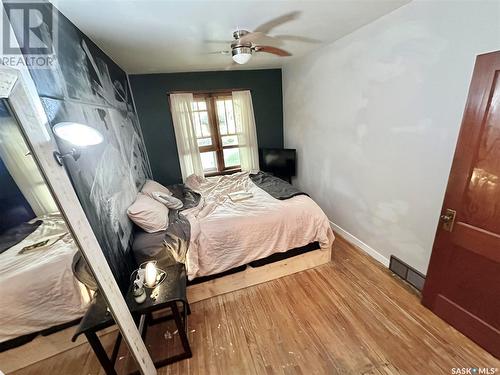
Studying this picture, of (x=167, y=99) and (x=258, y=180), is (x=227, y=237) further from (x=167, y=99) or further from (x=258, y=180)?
(x=167, y=99)

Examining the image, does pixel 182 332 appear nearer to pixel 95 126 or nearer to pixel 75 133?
pixel 75 133

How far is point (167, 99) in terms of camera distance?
3533 millimetres

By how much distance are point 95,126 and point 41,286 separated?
128cm

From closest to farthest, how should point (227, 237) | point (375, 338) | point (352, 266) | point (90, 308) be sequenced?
point (90, 308) < point (375, 338) < point (227, 237) < point (352, 266)

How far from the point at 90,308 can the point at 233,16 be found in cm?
216

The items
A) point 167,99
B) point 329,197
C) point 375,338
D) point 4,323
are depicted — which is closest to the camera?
point 4,323

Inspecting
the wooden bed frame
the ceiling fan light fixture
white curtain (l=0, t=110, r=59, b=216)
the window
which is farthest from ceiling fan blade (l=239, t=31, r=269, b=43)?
the window

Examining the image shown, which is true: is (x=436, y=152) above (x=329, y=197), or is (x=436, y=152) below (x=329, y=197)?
above

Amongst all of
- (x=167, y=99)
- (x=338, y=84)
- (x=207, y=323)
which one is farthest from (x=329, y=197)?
(x=167, y=99)

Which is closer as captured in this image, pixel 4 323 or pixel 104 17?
pixel 4 323

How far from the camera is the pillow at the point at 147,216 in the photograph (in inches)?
76.1

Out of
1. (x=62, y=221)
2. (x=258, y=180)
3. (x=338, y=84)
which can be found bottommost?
(x=258, y=180)

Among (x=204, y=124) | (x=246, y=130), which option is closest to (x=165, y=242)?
(x=204, y=124)

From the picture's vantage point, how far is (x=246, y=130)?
3951 mm
